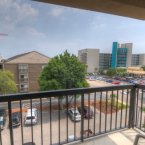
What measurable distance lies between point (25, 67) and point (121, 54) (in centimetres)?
2005

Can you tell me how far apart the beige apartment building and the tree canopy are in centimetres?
472

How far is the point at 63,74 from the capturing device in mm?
10023

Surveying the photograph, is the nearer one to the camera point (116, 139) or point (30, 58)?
point (116, 139)

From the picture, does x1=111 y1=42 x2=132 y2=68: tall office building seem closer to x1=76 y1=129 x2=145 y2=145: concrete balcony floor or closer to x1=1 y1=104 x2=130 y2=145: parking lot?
x1=1 y1=104 x2=130 y2=145: parking lot

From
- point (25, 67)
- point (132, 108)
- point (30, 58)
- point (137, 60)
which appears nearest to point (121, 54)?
point (137, 60)

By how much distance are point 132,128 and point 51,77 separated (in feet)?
28.0

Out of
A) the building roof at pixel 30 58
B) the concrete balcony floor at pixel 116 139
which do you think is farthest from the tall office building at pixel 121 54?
the concrete balcony floor at pixel 116 139

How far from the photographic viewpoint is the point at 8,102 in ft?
4.03

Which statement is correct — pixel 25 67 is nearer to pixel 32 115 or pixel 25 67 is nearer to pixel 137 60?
pixel 32 115

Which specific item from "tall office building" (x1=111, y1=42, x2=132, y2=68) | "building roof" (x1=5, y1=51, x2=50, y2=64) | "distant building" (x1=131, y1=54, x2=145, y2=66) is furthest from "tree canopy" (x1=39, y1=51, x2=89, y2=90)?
"distant building" (x1=131, y1=54, x2=145, y2=66)

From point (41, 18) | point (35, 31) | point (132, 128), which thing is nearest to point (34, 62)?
point (35, 31)

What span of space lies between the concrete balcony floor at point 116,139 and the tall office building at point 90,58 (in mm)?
20709

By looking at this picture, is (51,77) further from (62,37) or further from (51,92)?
(51,92)

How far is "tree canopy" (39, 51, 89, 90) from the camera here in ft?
32.3
